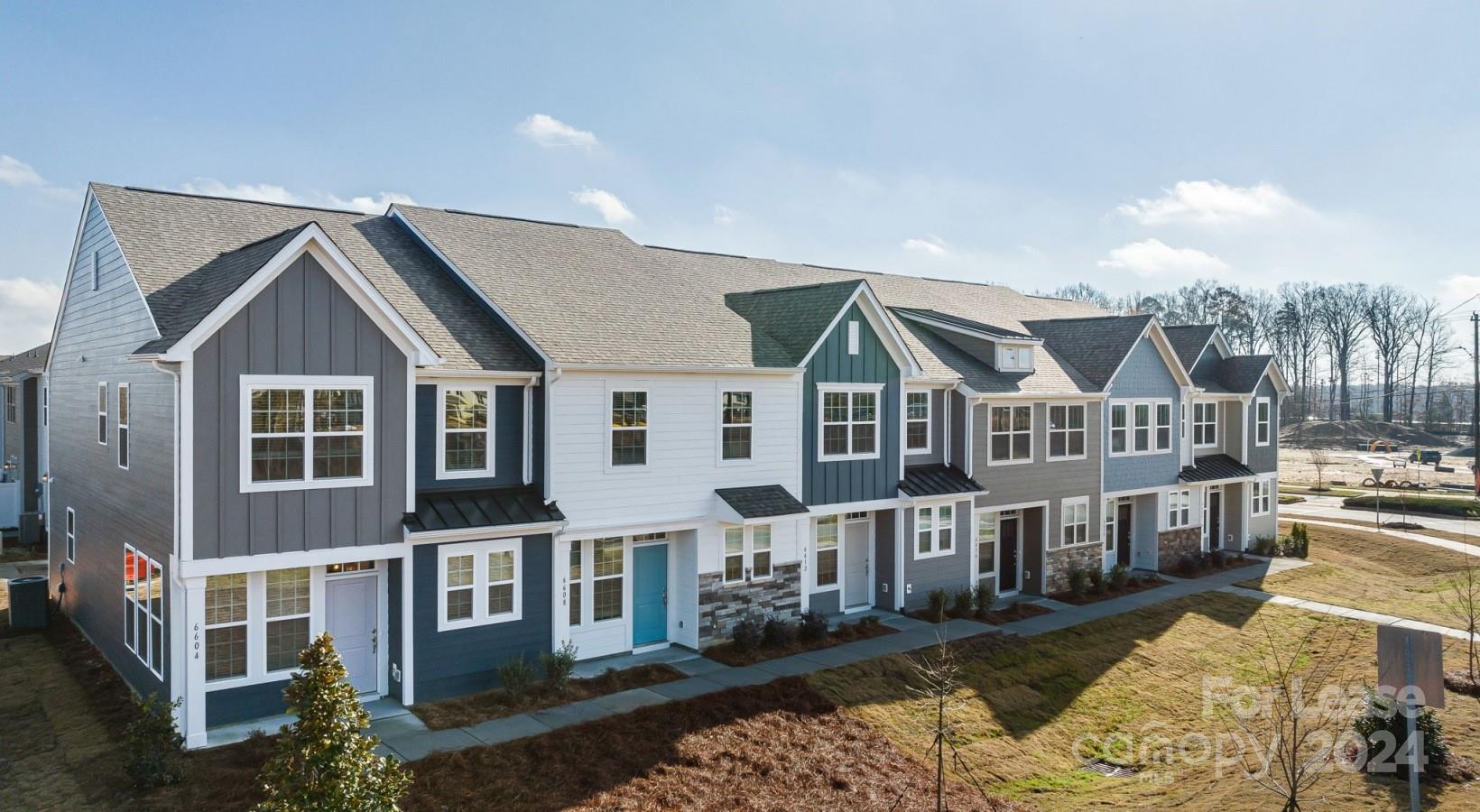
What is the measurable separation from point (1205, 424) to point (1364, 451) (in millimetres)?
73932

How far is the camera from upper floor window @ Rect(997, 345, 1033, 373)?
2572cm

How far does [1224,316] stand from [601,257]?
99.4m

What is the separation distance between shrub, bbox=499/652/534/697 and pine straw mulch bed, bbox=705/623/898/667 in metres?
3.95

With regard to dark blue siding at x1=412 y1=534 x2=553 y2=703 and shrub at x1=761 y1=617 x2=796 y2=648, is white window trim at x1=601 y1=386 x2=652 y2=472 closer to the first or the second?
dark blue siding at x1=412 y1=534 x2=553 y2=703

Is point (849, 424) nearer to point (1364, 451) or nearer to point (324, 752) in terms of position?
point (324, 752)

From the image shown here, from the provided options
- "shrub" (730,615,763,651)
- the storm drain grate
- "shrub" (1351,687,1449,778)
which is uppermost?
"shrub" (730,615,763,651)

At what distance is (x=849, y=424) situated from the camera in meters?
21.2

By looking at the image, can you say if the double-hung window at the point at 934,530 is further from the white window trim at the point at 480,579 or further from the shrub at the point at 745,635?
the white window trim at the point at 480,579

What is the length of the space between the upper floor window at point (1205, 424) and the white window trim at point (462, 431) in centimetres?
Answer: 2612

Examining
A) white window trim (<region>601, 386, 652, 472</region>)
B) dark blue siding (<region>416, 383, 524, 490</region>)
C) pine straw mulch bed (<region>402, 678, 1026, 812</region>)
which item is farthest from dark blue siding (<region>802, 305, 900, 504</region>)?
dark blue siding (<region>416, 383, 524, 490</region>)

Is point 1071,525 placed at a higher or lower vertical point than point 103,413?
lower

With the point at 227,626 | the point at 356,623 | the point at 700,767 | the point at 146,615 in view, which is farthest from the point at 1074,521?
the point at 146,615

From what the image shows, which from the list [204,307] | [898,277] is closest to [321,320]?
[204,307]

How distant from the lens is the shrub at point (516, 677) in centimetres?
1503
